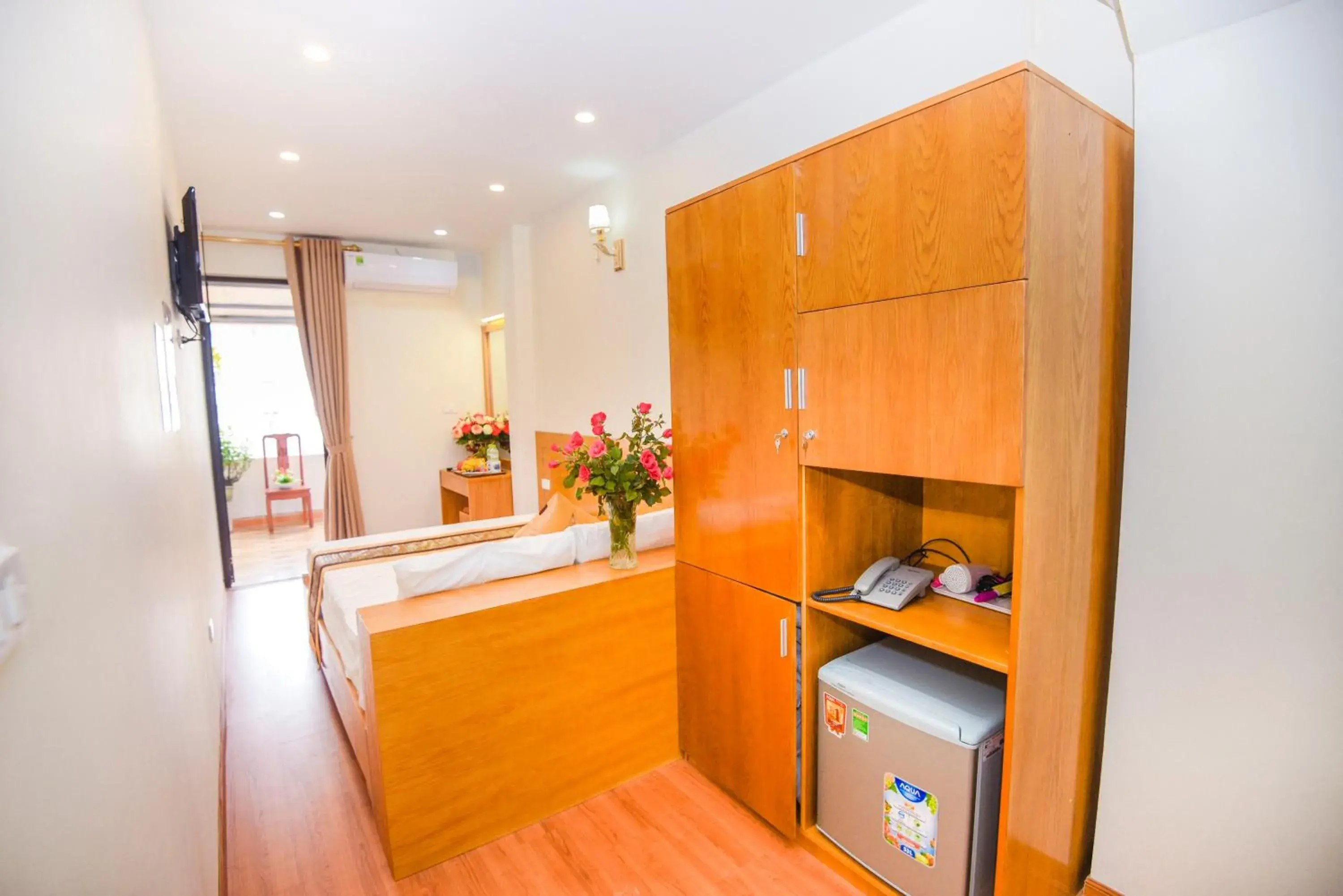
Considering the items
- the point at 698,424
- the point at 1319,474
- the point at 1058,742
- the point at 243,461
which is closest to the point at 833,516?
the point at 698,424

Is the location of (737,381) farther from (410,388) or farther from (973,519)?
(410,388)

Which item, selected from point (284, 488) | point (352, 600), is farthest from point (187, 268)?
point (284, 488)

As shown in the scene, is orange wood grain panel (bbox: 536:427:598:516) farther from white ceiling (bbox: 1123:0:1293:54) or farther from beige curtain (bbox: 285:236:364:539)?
white ceiling (bbox: 1123:0:1293:54)

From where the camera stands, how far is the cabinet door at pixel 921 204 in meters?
1.36

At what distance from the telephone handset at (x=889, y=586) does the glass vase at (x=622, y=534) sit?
2.55 ft

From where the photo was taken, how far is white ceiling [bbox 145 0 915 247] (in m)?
2.22

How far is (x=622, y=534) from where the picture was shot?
237 cm

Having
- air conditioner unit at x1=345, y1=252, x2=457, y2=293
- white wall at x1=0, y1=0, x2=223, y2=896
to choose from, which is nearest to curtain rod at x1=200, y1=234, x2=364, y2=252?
air conditioner unit at x1=345, y1=252, x2=457, y2=293

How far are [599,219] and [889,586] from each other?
9.55 feet

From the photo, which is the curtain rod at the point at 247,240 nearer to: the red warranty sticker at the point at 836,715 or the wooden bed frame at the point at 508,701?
the wooden bed frame at the point at 508,701

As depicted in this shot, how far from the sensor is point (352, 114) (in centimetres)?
296

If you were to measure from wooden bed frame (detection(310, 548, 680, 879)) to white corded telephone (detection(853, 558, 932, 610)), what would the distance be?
786mm

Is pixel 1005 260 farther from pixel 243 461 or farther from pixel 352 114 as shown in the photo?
pixel 243 461

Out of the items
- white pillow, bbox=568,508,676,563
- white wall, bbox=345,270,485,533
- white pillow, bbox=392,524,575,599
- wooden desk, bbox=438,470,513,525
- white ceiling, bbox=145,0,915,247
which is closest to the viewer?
white pillow, bbox=392,524,575,599
